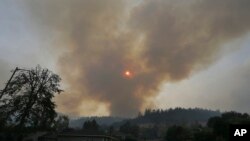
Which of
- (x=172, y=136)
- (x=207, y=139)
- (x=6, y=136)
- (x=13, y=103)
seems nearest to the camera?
(x=13, y=103)

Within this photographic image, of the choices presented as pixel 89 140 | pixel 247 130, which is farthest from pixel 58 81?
pixel 247 130

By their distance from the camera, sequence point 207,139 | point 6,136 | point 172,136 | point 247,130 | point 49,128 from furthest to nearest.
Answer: point 172,136 → point 207,139 → point 6,136 → point 49,128 → point 247,130

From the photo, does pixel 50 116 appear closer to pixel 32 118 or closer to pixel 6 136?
pixel 32 118

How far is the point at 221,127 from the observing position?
111000 millimetres

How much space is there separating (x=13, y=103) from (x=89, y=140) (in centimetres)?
2241

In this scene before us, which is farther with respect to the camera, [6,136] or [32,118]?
[6,136]

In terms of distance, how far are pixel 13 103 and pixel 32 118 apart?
4.84 m

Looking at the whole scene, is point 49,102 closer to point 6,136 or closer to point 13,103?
point 13,103

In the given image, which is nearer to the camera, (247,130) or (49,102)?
(247,130)

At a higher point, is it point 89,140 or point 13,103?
point 13,103

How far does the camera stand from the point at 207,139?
106 meters

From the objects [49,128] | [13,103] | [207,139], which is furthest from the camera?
[207,139]

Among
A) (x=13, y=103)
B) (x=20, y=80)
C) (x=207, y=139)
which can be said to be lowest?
(x=207, y=139)

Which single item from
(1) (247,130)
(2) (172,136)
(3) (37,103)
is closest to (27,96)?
(3) (37,103)
